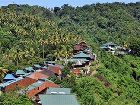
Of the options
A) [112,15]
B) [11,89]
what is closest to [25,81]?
[11,89]

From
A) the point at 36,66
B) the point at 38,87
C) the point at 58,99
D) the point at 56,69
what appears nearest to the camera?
the point at 58,99

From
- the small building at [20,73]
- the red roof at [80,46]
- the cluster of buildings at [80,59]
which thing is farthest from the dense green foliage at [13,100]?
the red roof at [80,46]

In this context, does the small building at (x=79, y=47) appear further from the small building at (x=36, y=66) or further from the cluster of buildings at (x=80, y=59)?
the small building at (x=36, y=66)

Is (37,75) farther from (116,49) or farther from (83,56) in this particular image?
(116,49)

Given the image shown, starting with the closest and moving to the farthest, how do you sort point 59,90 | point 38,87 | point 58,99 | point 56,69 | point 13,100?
point 13,100 < point 58,99 < point 59,90 < point 38,87 < point 56,69

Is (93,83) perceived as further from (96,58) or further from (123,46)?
(123,46)

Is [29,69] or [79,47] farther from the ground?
[79,47]

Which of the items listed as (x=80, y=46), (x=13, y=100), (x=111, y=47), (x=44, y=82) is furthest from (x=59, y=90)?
(x=111, y=47)

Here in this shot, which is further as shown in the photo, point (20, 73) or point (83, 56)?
point (83, 56)

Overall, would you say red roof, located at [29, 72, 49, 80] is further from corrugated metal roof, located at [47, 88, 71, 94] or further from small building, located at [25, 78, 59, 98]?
corrugated metal roof, located at [47, 88, 71, 94]

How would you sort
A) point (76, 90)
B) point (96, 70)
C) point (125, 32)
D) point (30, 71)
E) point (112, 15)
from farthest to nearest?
point (112, 15)
point (125, 32)
point (96, 70)
point (30, 71)
point (76, 90)
